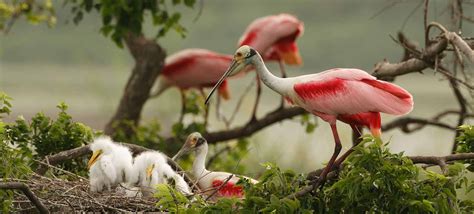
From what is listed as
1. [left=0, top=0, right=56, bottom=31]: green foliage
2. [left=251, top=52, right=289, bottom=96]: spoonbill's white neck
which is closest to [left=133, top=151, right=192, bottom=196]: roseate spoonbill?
[left=251, top=52, right=289, bottom=96]: spoonbill's white neck

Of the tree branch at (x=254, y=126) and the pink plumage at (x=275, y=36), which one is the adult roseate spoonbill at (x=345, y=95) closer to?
the tree branch at (x=254, y=126)

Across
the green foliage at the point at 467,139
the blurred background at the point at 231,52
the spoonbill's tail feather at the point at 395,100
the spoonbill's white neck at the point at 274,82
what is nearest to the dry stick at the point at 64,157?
the spoonbill's white neck at the point at 274,82

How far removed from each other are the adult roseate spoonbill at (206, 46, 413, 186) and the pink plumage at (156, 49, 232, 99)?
4.88 meters

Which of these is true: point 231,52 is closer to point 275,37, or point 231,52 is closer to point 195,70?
point 195,70

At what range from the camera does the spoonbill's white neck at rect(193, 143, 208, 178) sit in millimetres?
9023

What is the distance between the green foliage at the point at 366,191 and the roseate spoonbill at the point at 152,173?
122 centimetres

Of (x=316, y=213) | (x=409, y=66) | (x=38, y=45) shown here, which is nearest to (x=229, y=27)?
(x=38, y=45)

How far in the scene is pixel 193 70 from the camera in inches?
505

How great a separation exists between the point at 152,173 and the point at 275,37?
182 inches

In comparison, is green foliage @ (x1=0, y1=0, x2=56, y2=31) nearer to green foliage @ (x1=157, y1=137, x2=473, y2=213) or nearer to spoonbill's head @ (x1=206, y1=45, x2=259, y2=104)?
spoonbill's head @ (x1=206, y1=45, x2=259, y2=104)

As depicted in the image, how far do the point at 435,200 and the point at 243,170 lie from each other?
17.2ft

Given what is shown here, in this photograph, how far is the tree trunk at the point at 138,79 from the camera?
11.8 metres

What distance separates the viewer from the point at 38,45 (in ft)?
88.8

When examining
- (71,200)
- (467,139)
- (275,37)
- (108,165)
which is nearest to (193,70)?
(275,37)
